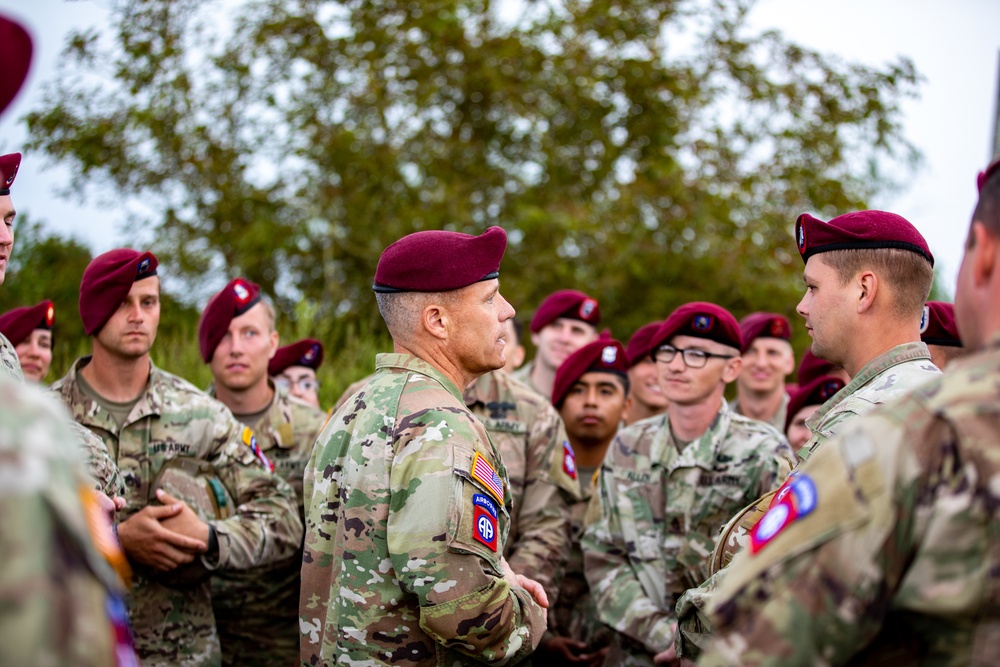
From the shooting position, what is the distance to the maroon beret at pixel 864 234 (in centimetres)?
325

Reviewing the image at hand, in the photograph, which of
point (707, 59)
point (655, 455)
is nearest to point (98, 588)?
point (655, 455)

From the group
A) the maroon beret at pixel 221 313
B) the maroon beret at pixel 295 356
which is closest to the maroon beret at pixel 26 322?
the maroon beret at pixel 221 313

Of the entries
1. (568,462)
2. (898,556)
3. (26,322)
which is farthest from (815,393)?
(26,322)

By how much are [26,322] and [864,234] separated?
525 centimetres

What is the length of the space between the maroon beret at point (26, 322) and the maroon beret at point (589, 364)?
346 centimetres

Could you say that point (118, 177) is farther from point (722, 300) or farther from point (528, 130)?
point (722, 300)

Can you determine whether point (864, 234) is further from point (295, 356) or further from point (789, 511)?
point (295, 356)

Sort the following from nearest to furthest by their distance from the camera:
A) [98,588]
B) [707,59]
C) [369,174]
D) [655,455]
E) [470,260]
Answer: [98,588] → [470,260] → [655,455] → [369,174] → [707,59]

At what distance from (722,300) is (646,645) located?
7800 mm

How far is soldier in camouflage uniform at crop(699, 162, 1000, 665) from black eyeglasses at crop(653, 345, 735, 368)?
325cm

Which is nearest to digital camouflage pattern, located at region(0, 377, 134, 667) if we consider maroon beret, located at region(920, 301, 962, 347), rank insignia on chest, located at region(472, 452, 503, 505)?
rank insignia on chest, located at region(472, 452, 503, 505)

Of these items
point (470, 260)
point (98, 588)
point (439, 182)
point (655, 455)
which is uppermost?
point (439, 182)

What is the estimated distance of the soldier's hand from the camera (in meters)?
4.21

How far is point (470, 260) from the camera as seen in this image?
332cm
